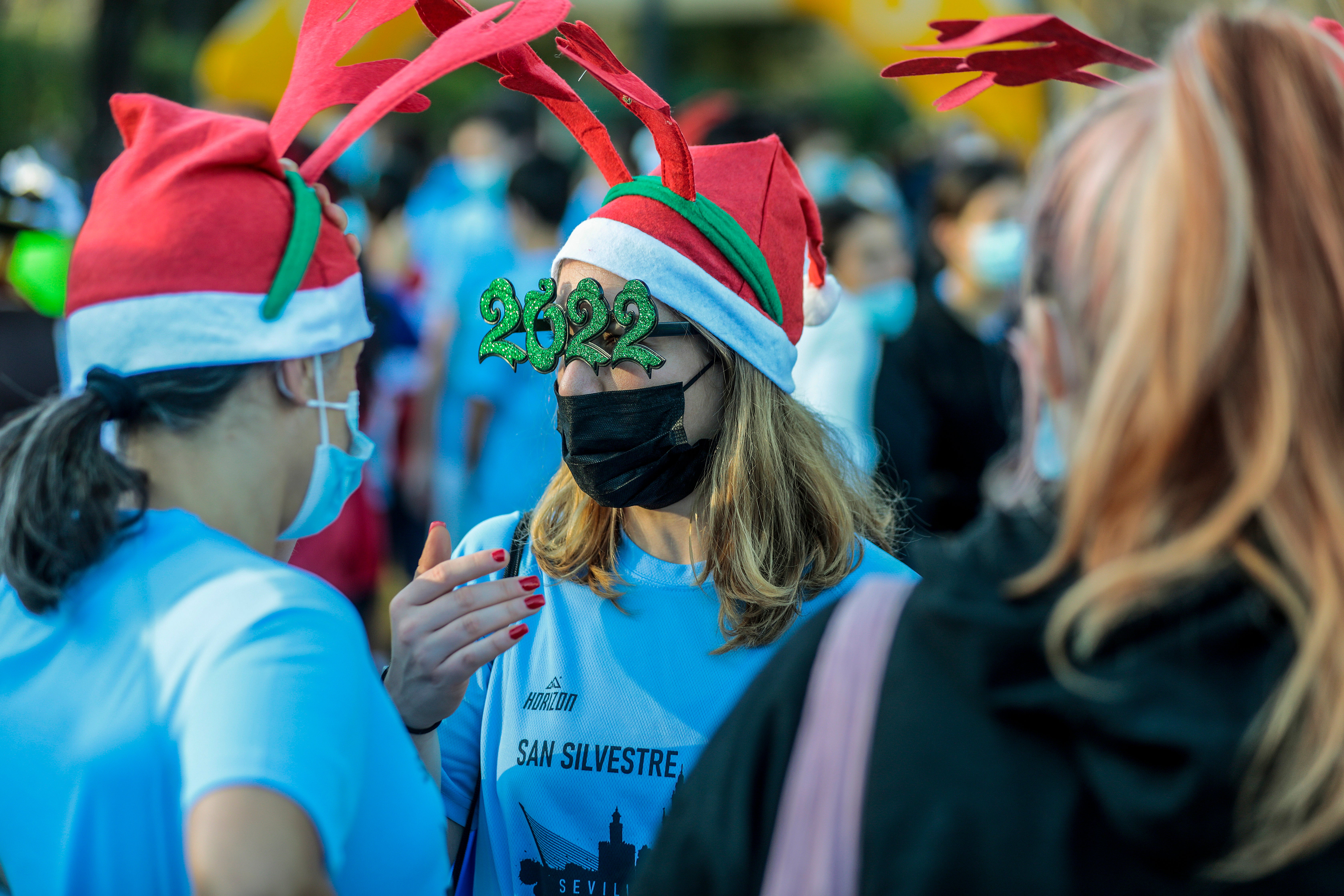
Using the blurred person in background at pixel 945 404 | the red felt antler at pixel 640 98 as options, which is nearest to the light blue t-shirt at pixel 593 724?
the red felt antler at pixel 640 98

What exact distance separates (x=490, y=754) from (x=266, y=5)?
390 inches

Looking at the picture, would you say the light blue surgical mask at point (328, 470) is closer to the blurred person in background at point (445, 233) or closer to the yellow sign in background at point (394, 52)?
the blurred person in background at point (445, 233)

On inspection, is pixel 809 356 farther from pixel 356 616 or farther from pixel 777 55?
pixel 777 55

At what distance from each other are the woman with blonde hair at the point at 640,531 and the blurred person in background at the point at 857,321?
2.58 feet

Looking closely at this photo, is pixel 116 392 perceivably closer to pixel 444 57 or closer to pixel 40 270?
pixel 444 57

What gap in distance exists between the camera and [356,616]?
5.45 ft

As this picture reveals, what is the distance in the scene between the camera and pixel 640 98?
2.31 m

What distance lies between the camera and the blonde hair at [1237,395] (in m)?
1.10

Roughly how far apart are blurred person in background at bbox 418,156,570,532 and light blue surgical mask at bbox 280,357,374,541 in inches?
113

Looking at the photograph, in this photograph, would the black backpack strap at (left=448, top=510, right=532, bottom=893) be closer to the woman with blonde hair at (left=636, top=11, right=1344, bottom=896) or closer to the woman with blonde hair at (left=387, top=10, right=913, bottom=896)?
the woman with blonde hair at (left=387, top=10, right=913, bottom=896)

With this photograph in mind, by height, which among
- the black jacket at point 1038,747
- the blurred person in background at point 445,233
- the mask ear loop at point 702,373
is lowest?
the blurred person in background at point 445,233

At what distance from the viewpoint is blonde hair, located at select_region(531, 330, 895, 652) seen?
225 cm

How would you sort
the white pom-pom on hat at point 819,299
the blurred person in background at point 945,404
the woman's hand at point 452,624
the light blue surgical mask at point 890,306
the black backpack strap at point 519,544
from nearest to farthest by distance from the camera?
1. the woman's hand at point 452,624
2. the black backpack strap at point 519,544
3. the white pom-pom on hat at point 819,299
4. the blurred person in background at point 945,404
5. the light blue surgical mask at point 890,306

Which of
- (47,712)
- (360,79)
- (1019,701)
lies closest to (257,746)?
(47,712)
